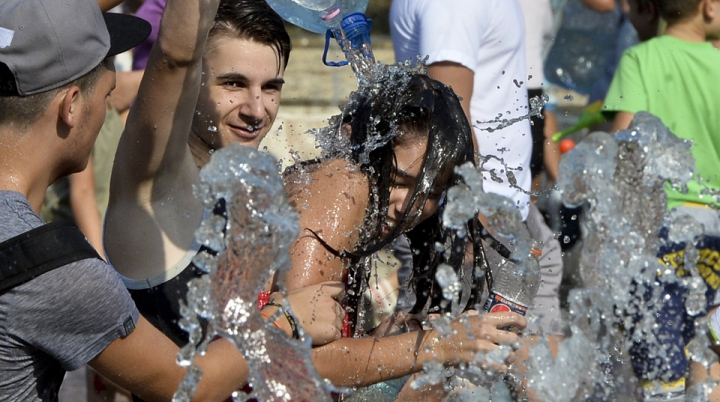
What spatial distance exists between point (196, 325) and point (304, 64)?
4.59 meters

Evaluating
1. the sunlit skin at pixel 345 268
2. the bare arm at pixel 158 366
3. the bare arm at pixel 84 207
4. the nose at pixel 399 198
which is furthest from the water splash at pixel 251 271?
the bare arm at pixel 84 207

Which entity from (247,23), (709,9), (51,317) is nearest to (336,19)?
(247,23)

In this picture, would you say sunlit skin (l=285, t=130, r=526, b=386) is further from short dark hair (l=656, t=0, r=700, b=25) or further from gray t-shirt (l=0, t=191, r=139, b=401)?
short dark hair (l=656, t=0, r=700, b=25)

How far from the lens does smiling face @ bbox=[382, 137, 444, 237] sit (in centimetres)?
244

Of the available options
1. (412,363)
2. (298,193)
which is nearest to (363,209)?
(298,193)

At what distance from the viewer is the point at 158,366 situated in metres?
1.95

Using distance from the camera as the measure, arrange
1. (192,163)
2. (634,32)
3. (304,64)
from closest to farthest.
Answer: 1. (192,163)
2. (634,32)
3. (304,64)

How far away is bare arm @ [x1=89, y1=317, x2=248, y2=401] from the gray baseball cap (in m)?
0.51

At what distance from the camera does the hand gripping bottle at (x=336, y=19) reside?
281cm

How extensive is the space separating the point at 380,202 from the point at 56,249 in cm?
91

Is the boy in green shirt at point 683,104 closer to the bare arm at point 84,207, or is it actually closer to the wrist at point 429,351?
the wrist at point 429,351

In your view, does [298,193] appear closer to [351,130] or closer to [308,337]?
[351,130]

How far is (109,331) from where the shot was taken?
1.86m

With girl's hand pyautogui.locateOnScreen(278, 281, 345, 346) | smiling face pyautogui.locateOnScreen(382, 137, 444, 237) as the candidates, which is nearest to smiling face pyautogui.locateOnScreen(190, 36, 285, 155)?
smiling face pyautogui.locateOnScreen(382, 137, 444, 237)
